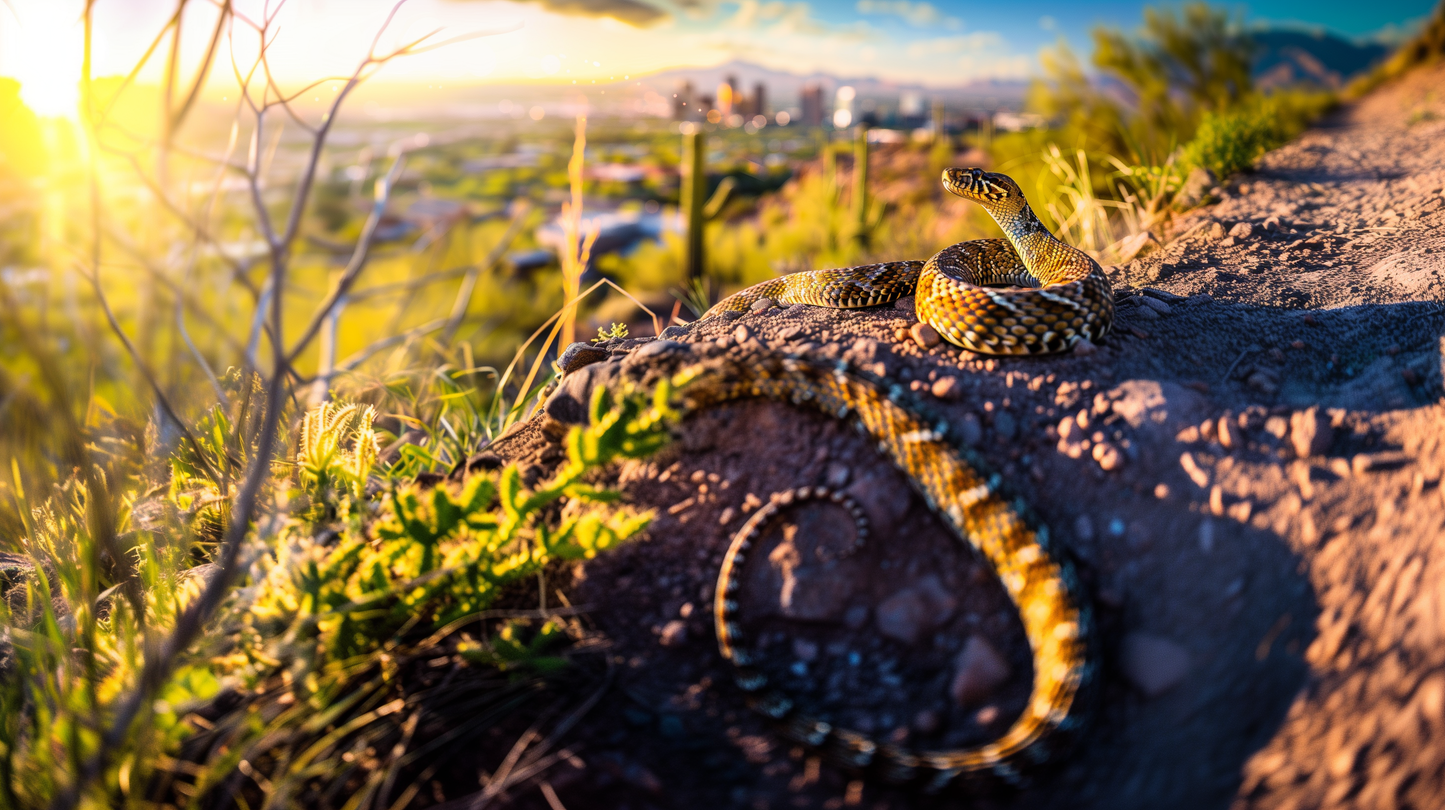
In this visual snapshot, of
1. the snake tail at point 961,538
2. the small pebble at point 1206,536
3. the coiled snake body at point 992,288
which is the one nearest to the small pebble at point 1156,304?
the coiled snake body at point 992,288

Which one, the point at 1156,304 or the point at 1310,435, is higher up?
the point at 1156,304

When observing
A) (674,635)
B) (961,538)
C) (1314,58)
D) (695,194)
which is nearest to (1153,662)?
(961,538)

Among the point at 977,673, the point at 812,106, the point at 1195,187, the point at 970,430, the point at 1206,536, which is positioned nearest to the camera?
the point at 977,673

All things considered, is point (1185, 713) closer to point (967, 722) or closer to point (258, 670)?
point (967, 722)

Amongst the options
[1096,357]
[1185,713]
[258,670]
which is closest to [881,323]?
[1096,357]

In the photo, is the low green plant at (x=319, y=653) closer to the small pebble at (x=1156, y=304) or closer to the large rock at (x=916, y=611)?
the large rock at (x=916, y=611)

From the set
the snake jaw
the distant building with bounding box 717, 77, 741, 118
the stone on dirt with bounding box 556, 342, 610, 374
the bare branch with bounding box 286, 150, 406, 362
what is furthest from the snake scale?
the distant building with bounding box 717, 77, 741, 118

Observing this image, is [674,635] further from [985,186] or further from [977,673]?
[985,186]

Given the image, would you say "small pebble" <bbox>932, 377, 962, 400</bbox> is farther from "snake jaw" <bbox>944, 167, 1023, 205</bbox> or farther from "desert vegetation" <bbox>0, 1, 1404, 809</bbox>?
"snake jaw" <bbox>944, 167, 1023, 205</bbox>
